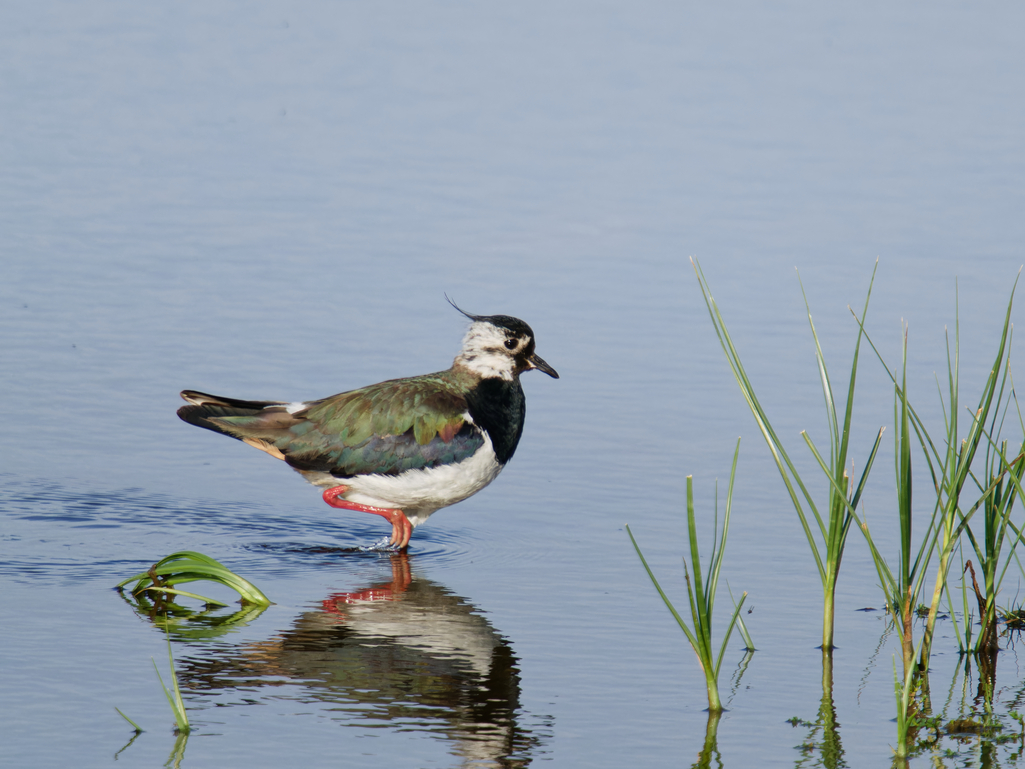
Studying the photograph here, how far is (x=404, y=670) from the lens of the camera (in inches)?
236

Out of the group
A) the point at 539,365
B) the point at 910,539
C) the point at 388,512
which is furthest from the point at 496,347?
the point at 910,539

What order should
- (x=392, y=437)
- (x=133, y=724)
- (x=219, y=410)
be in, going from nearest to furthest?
(x=133, y=724) < (x=392, y=437) < (x=219, y=410)

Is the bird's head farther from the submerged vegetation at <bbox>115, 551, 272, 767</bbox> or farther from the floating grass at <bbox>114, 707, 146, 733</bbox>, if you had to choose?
the floating grass at <bbox>114, 707, 146, 733</bbox>

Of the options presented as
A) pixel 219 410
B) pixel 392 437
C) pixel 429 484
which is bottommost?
pixel 429 484

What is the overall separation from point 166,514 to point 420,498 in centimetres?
139

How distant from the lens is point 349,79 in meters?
17.5

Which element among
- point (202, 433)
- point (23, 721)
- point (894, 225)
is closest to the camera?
point (23, 721)

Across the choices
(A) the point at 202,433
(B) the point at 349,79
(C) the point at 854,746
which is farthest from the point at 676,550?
(B) the point at 349,79

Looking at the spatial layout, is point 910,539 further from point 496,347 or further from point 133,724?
point 496,347

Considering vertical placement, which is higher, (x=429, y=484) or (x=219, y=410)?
(x=219, y=410)

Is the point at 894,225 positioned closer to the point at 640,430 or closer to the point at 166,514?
the point at 640,430

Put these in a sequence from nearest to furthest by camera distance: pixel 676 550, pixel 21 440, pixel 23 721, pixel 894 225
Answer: pixel 23 721 → pixel 676 550 → pixel 21 440 → pixel 894 225

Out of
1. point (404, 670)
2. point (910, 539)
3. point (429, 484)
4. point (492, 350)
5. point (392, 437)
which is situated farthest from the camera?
point (492, 350)

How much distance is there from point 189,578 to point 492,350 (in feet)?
8.96
